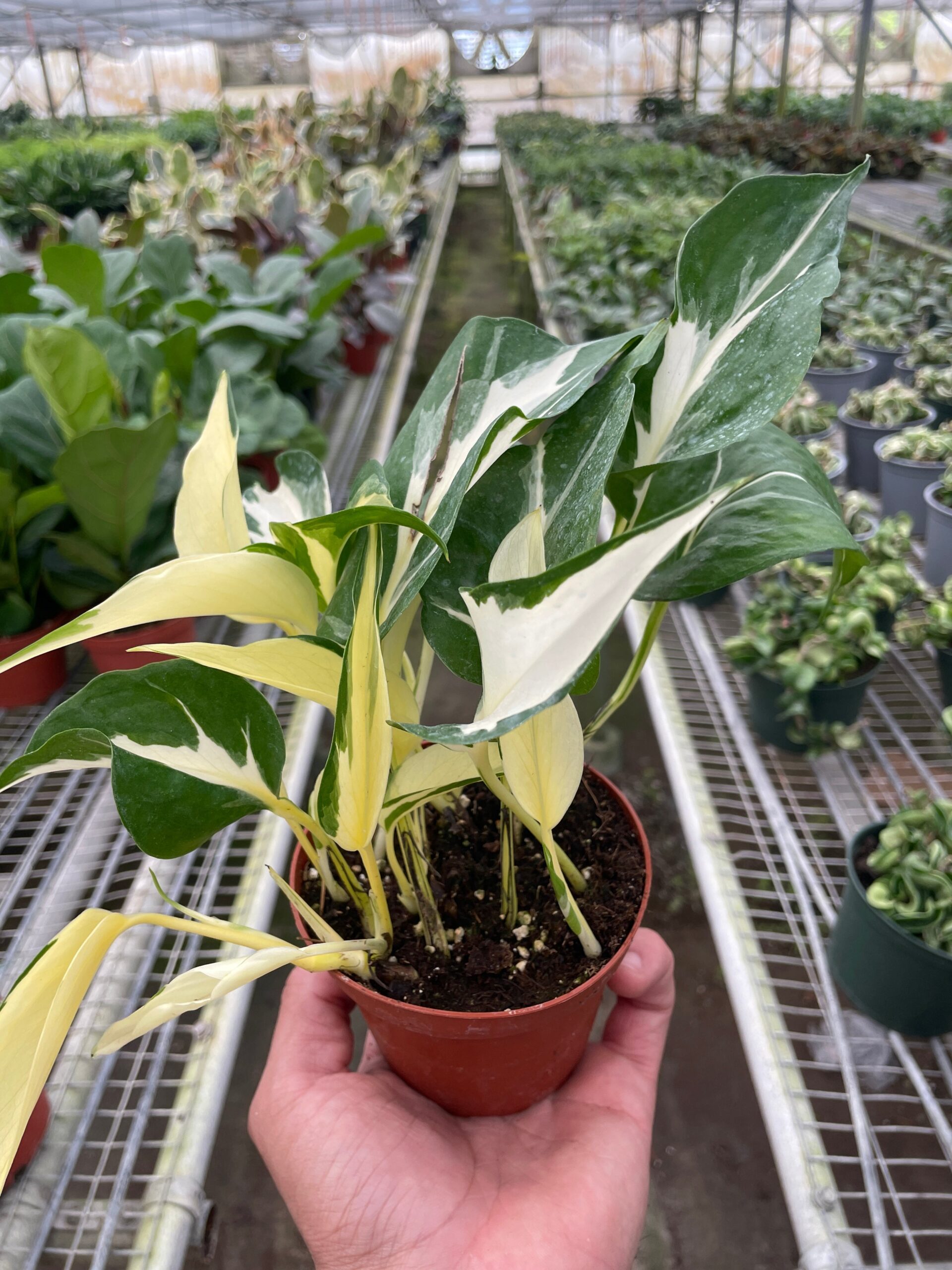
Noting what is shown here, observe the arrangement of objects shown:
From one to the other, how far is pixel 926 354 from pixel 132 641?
6.08 ft

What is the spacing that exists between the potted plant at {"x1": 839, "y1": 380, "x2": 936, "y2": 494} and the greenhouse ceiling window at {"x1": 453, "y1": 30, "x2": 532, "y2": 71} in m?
14.6

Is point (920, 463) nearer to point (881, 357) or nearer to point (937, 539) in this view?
point (937, 539)

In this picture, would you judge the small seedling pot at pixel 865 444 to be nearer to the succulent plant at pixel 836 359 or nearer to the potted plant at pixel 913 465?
the potted plant at pixel 913 465

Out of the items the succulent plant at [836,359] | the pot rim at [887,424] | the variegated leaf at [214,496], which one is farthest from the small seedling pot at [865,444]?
the variegated leaf at [214,496]

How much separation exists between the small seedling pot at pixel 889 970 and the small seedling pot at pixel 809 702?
0.90ft

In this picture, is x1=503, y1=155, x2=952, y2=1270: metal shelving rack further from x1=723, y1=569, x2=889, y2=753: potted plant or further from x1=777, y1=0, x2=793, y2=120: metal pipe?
x1=777, y1=0, x2=793, y2=120: metal pipe

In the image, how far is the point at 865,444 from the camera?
1718mm

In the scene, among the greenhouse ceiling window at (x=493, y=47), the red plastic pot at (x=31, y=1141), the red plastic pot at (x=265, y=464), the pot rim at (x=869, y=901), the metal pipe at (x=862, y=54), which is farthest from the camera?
the greenhouse ceiling window at (x=493, y=47)

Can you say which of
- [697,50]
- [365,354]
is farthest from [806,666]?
[697,50]

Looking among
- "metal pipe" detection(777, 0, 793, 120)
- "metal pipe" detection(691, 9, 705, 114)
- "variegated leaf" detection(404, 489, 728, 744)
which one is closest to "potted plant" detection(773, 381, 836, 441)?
"variegated leaf" detection(404, 489, 728, 744)

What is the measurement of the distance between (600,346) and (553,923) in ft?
1.12

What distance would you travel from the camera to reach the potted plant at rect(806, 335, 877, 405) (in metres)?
1.97

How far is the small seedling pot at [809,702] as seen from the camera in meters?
1.09

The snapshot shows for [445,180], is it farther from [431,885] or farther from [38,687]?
[431,885]
